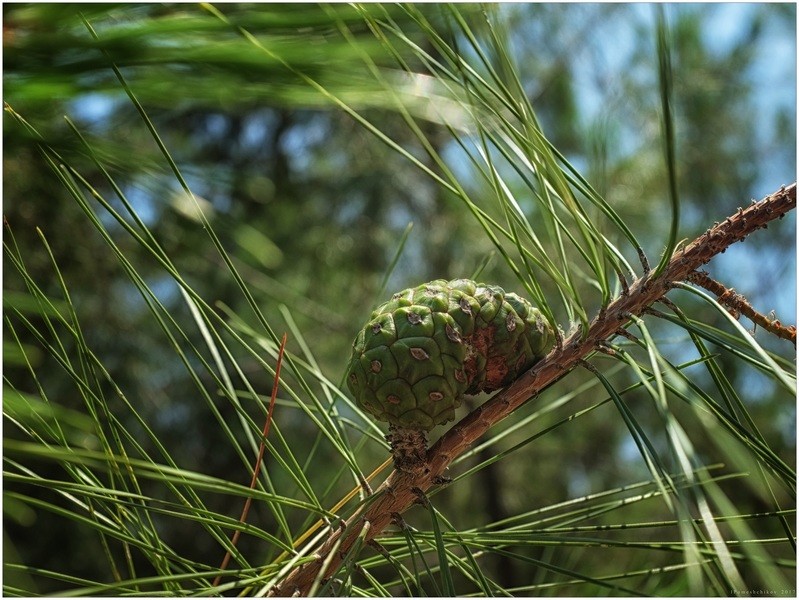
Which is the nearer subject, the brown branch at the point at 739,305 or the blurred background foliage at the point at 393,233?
the brown branch at the point at 739,305

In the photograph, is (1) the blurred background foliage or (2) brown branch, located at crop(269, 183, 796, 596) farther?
(1) the blurred background foliage

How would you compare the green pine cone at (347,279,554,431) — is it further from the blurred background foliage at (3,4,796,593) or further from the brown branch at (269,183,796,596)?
the blurred background foliage at (3,4,796,593)

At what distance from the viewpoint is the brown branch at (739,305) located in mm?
378

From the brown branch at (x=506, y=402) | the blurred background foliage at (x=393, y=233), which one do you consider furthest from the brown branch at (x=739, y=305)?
the blurred background foliage at (x=393, y=233)

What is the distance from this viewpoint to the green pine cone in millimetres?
366

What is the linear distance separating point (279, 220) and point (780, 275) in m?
1.35

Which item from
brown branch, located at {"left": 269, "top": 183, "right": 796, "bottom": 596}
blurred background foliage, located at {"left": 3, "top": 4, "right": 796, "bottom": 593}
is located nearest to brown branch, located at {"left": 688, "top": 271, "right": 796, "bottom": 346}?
brown branch, located at {"left": 269, "top": 183, "right": 796, "bottom": 596}

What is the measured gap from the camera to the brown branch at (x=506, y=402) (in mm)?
381

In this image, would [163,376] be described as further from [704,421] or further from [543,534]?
[704,421]

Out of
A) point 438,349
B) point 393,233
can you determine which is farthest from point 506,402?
point 393,233

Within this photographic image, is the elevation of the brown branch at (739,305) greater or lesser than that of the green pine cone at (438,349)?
greater

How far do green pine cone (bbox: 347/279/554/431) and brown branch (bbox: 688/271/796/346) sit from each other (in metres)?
0.09

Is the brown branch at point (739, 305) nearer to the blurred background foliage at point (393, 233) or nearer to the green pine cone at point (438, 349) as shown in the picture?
the green pine cone at point (438, 349)

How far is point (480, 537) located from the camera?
429 mm
